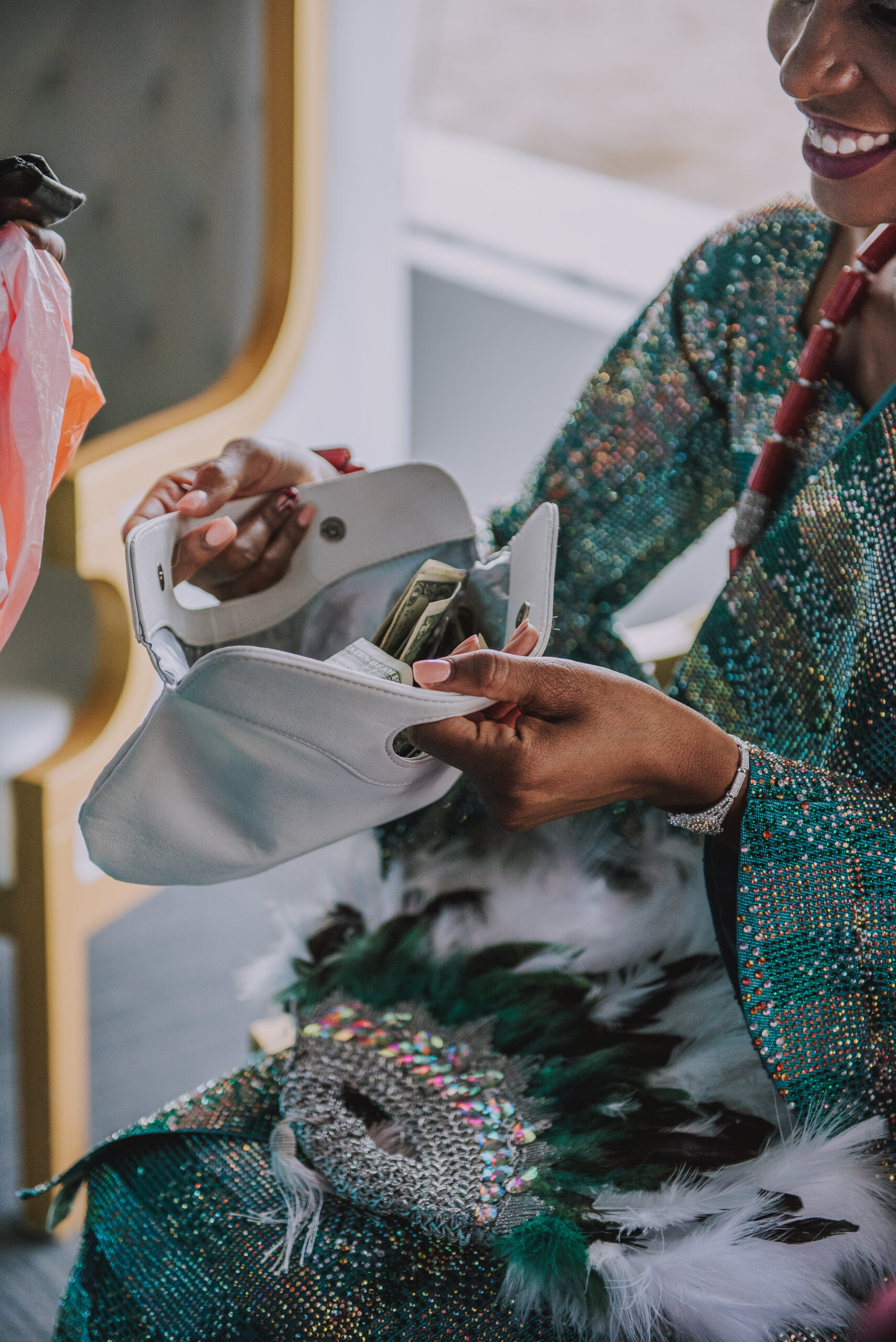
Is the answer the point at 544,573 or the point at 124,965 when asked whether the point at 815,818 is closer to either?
the point at 544,573

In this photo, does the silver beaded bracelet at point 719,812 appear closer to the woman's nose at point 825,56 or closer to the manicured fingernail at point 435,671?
the manicured fingernail at point 435,671

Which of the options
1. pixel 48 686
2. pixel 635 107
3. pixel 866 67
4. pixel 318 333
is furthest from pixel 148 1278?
pixel 635 107

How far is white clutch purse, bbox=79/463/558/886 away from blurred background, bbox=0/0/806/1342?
0.21 meters

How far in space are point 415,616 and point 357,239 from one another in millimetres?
1334

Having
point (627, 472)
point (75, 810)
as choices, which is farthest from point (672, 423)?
point (75, 810)

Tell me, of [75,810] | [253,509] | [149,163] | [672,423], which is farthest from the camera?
[149,163]

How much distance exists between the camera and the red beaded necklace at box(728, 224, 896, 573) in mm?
819

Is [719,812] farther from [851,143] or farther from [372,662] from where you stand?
[851,143]

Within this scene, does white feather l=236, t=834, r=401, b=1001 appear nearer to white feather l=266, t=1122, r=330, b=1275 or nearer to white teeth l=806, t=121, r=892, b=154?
white feather l=266, t=1122, r=330, b=1275

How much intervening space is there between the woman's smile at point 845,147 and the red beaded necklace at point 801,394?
12 centimetres

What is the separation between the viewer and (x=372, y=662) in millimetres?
646

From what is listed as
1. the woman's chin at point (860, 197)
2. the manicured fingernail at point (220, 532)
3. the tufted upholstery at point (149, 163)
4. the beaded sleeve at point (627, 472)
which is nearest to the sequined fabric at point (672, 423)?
the beaded sleeve at point (627, 472)

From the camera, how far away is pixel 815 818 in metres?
0.68

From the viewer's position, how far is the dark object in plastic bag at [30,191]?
573 mm
